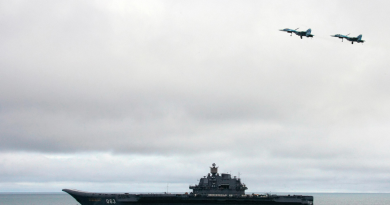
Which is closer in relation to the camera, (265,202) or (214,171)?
(265,202)

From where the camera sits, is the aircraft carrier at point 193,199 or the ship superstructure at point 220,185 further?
the ship superstructure at point 220,185

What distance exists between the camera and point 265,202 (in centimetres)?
5941

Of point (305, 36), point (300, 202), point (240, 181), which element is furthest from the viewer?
point (240, 181)

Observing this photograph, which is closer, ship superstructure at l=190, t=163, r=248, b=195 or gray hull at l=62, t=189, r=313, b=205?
gray hull at l=62, t=189, r=313, b=205

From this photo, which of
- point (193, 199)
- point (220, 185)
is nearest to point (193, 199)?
point (193, 199)

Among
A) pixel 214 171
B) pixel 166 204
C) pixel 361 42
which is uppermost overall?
pixel 361 42

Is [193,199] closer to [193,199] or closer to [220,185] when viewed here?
[193,199]

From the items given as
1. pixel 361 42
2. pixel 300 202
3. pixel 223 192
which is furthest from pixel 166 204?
pixel 361 42

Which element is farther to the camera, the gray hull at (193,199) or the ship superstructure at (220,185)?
the ship superstructure at (220,185)

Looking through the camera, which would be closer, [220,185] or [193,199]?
[193,199]

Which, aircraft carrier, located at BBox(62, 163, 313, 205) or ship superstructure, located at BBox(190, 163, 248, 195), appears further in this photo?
ship superstructure, located at BBox(190, 163, 248, 195)

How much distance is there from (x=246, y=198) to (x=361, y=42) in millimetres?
29010

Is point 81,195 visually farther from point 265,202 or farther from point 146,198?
point 265,202

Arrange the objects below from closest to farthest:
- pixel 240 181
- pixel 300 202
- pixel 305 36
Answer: pixel 305 36 < pixel 300 202 < pixel 240 181
